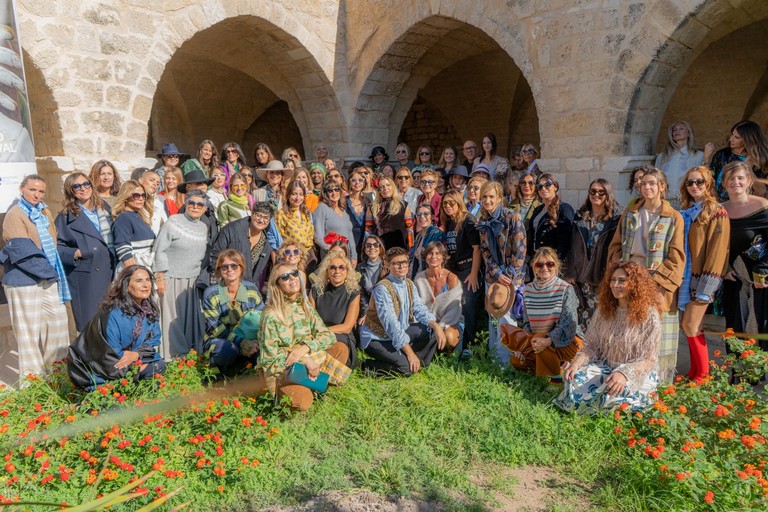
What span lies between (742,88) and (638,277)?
734 centimetres

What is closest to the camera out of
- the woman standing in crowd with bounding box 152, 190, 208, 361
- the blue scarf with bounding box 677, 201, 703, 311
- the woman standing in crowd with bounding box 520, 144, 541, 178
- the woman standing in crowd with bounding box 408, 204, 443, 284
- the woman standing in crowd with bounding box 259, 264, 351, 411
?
the woman standing in crowd with bounding box 259, 264, 351, 411

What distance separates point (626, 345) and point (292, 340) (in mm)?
2046

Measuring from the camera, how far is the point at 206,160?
243 inches

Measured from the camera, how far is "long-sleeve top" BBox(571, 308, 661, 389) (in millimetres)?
3566

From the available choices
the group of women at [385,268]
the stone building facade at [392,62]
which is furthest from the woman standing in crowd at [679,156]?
the stone building facade at [392,62]

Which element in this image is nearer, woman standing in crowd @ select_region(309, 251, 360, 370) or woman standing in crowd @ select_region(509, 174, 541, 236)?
woman standing in crowd @ select_region(309, 251, 360, 370)

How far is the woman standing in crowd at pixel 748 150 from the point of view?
456 centimetres

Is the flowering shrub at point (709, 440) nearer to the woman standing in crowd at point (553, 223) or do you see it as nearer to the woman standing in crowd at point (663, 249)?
the woman standing in crowd at point (663, 249)

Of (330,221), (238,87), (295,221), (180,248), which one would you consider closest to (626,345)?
(330,221)

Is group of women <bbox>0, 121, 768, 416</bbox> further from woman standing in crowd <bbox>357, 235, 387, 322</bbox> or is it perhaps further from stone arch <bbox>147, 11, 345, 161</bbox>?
stone arch <bbox>147, 11, 345, 161</bbox>

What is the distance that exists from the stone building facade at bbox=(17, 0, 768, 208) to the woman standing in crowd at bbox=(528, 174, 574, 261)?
1.54 meters

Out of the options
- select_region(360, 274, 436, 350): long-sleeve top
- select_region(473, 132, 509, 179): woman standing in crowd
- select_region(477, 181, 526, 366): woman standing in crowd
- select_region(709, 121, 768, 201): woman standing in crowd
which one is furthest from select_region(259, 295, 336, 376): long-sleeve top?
select_region(473, 132, 509, 179): woman standing in crowd

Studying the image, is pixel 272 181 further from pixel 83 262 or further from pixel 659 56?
pixel 659 56

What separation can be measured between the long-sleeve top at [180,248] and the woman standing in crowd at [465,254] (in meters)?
1.96
